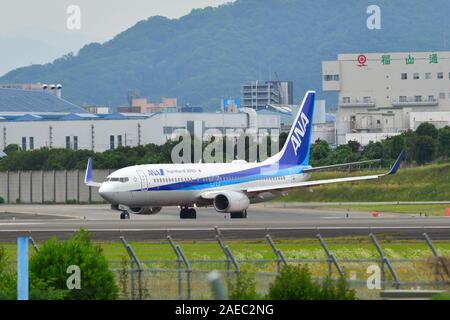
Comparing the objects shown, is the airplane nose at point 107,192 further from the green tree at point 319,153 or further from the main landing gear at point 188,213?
the green tree at point 319,153

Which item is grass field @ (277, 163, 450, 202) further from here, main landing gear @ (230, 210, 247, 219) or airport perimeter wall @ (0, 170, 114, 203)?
main landing gear @ (230, 210, 247, 219)

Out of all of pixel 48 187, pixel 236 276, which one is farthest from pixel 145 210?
pixel 236 276

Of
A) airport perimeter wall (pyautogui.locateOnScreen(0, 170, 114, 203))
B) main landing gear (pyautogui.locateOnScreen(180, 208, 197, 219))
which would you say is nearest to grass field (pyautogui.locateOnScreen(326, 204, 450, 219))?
main landing gear (pyautogui.locateOnScreen(180, 208, 197, 219))

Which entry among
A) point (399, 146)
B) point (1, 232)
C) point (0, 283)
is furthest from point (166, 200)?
point (399, 146)

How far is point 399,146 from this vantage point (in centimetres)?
14975

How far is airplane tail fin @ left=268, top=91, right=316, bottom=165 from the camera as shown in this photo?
89562mm

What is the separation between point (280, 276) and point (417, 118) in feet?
568

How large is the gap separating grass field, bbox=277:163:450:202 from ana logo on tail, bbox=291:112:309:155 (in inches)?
834

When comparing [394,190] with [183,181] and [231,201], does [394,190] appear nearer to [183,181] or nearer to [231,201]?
[231,201]

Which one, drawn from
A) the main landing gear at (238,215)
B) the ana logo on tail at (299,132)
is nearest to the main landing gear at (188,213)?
the main landing gear at (238,215)

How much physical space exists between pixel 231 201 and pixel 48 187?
45.3m

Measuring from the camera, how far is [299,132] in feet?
297

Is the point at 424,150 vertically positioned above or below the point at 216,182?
above
